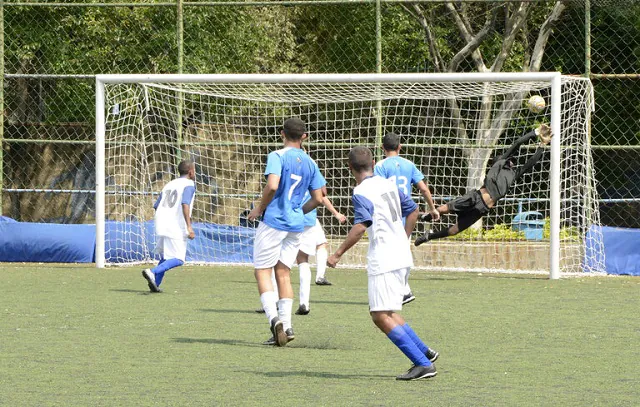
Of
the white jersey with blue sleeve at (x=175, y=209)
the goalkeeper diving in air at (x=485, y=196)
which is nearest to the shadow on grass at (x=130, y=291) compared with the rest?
the white jersey with blue sleeve at (x=175, y=209)

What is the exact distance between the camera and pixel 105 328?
33.6 feet

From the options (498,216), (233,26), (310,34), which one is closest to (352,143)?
(498,216)

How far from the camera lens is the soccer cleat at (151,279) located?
13469mm

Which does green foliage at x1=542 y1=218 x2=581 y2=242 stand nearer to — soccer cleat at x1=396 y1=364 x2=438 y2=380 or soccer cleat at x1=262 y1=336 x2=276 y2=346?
soccer cleat at x1=262 y1=336 x2=276 y2=346

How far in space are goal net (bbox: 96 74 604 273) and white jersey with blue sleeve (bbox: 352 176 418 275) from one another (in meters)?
8.82

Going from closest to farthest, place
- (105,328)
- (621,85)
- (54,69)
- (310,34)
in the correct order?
(105,328), (621,85), (54,69), (310,34)

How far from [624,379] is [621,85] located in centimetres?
1365

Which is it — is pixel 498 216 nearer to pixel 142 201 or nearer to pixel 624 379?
pixel 142 201

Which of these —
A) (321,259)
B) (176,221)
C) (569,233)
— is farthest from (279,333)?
(569,233)

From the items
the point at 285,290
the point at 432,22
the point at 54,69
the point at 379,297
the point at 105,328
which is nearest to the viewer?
the point at 379,297

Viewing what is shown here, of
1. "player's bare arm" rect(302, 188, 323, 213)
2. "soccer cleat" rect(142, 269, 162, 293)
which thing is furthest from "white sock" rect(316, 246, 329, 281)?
"player's bare arm" rect(302, 188, 323, 213)

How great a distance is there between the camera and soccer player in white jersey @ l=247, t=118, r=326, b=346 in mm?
9570

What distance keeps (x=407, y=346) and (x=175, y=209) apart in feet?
23.2

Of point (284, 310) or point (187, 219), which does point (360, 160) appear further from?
point (187, 219)
